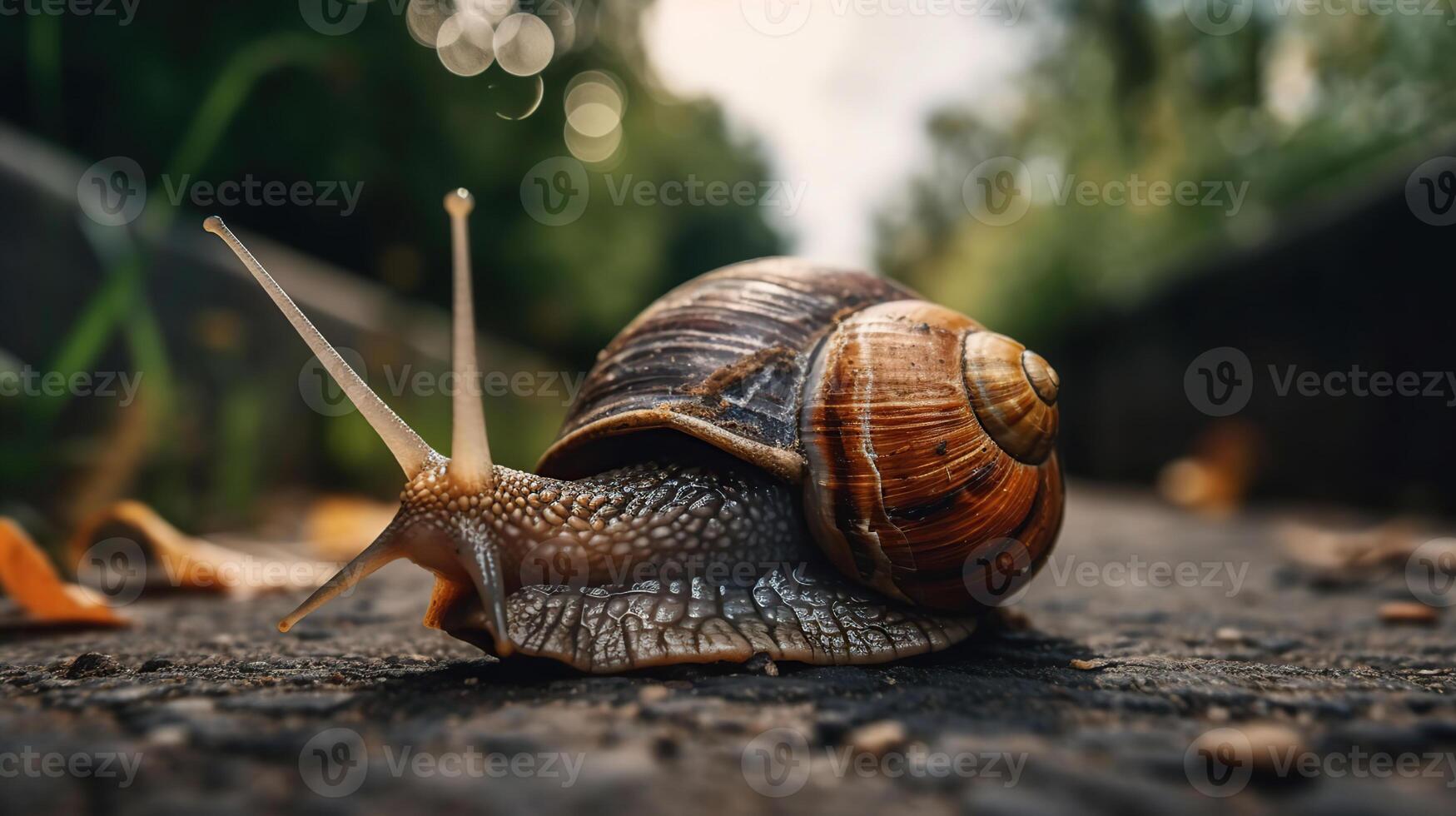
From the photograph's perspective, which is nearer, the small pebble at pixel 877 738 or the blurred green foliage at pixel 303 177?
the small pebble at pixel 877 738

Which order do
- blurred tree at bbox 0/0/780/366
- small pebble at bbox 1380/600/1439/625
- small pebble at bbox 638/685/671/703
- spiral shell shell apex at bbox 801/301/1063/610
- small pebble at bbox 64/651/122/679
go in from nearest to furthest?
small pebble at bbox 638/685/671/703
small pebble at bbox 64/651/122/679
spiral shell shell apex at bbox 801/301/1063/610
small pebble at bbox 1380/600/1439/625
blurred tree at bbox 0/0/780/366

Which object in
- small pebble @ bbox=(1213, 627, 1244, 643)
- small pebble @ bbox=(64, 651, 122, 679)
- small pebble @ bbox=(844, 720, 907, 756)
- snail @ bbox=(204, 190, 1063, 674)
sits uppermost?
snail @ bbox=(204, 190, 1063, 674)

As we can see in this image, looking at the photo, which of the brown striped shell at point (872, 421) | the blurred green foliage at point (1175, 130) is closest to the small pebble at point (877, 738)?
the brown striped shell at point (872, 421)

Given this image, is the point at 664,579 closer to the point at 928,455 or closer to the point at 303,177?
the point at 928,455

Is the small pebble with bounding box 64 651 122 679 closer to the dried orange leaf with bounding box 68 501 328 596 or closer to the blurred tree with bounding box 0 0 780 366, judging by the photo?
the dried orange leaf with bounding box 68 501 328 596

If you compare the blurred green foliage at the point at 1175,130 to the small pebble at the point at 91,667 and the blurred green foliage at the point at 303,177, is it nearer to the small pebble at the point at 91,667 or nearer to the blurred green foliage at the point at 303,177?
the blurred green foliage at the point at 303,177

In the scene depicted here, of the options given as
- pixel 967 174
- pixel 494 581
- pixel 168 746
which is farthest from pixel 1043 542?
pixel 967 174

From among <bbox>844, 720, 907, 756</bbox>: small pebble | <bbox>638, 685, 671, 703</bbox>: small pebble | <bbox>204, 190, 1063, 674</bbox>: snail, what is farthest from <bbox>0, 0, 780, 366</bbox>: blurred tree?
<bbox>844, 720, 907, 756</bbox>: small pebble

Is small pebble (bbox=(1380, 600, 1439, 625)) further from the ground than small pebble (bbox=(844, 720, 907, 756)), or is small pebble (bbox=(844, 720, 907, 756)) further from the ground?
small pebble (bbox=(1380, 600, 1439, 625))
